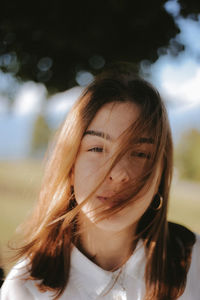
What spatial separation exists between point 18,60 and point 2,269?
97 centimetres

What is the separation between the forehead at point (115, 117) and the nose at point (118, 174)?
0.09m

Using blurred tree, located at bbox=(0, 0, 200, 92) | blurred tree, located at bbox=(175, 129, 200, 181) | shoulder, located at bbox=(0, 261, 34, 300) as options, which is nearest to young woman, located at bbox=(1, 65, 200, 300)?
shoulder, located at bbox=(0, 261, 34, 300)

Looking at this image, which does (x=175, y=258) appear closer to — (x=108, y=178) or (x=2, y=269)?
(x=108, y=178)

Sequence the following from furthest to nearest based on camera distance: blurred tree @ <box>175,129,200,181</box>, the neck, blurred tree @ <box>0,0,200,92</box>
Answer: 1. blurred tree @ <box>175,129,200,181</box>
2. blurred tree @ <box>0,0,200,92</box>
3. the neck

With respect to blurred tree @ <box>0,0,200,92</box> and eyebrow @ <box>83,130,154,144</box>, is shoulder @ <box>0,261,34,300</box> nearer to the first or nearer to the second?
eyebrow @ <box>83,130,154,144</box>

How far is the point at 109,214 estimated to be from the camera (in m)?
0.83

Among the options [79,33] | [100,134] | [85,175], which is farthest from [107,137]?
[79,33]

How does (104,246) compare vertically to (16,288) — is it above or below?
above

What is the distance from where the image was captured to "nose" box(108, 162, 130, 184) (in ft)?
2.72

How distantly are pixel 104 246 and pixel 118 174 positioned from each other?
0.29m

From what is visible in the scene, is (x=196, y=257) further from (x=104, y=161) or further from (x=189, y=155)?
(x=189, y=155)

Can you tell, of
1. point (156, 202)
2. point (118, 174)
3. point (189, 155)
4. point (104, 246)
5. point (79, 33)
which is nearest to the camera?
point (118, 174)

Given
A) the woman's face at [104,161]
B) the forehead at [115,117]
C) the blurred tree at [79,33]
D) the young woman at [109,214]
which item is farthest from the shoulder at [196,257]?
the blurred tree at [79,33]

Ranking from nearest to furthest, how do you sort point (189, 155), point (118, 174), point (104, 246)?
1. point (118, 174)
2. point (104, 246)
3. point (189, 155)
